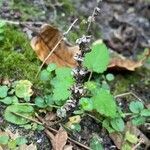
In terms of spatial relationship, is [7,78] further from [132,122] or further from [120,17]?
[120,17]

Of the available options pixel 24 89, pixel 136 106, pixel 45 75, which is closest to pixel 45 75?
pixel 45 75

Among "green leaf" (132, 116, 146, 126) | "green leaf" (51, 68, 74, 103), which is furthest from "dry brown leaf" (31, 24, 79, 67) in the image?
"green leaf" (132, 116, 146, 126)

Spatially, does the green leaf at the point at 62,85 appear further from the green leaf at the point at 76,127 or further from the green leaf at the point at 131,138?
the green leaf at the point at 131,138

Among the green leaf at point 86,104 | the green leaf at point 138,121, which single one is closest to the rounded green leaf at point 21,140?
the green leaf at point 86,104

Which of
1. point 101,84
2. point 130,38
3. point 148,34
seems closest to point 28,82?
point 101,84

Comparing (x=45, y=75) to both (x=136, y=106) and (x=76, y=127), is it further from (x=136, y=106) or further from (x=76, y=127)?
(x=136, y=106)

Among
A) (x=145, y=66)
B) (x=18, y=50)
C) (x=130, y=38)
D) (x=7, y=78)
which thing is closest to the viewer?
(x=7, y=78)

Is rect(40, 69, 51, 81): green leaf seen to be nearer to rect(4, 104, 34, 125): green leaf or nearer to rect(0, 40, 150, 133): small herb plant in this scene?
rect(0, 40, 150, 133): small herb plant
